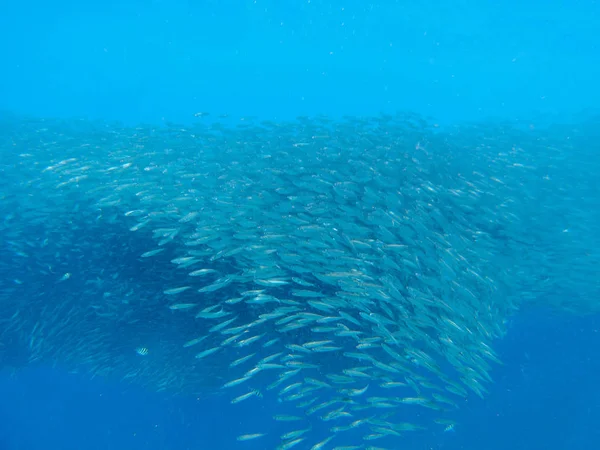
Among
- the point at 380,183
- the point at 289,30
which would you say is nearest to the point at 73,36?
the point at 289,30

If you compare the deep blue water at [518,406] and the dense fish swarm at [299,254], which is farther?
the deep blue water at [518,406]

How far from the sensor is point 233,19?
4103cm

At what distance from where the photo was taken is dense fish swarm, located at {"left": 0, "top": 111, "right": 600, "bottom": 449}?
6.68m

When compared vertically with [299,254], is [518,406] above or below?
below

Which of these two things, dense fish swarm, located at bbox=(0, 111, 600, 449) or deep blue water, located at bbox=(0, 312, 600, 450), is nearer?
dense fish swarm, located at bbox=(0, 111, 600, 449)

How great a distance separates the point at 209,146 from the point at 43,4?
37062mm

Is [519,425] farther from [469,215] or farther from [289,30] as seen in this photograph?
[289,30]

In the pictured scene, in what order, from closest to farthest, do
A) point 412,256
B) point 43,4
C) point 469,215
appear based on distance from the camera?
point 412,256, point 469,215, point 43,4

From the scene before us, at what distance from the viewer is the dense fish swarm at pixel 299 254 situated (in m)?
6.68

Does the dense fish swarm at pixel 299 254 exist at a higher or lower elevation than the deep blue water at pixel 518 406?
higher

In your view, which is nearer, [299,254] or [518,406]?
[299,254]

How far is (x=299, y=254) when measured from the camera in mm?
6750

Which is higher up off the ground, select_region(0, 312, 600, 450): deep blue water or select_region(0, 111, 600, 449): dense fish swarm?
select_region(0, 111, 600, 449): dense fish swarm

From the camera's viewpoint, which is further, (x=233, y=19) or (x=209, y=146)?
(x=233, y=19)
